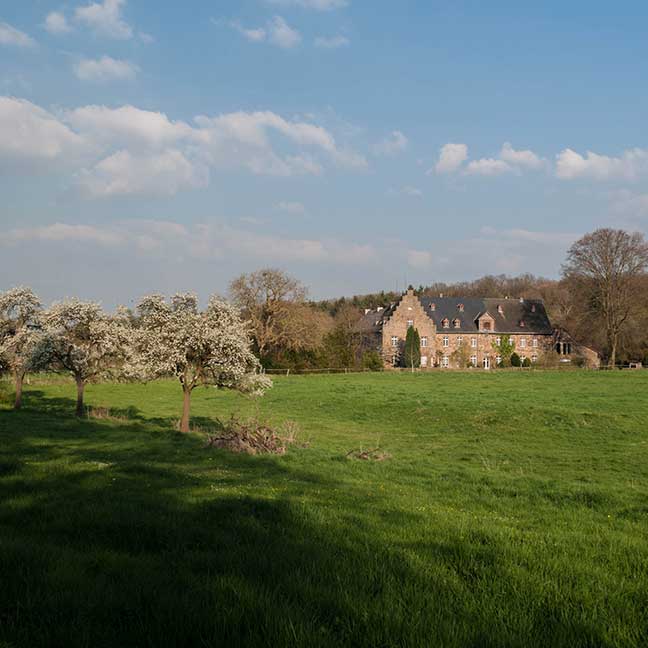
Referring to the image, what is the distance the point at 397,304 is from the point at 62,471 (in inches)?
3355

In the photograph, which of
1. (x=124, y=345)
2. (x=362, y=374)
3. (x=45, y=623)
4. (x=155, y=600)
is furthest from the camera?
(x=362, y=374)

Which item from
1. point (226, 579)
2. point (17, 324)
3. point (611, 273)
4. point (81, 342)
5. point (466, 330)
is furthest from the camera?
point (466, 330)

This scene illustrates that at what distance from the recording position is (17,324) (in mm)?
35125

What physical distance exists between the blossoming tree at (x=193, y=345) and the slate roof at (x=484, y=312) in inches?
2795

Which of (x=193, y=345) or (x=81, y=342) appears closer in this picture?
→ (x=193, y=345)

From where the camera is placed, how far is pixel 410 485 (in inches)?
523

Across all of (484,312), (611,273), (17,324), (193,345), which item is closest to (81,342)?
(17,324)

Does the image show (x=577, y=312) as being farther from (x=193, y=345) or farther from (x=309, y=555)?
(x=309, y=555)

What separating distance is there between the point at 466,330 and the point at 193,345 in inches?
3042

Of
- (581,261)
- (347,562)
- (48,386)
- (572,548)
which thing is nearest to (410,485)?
(572,548)

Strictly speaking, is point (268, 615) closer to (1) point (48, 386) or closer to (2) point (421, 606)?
(2) point (421, 606)

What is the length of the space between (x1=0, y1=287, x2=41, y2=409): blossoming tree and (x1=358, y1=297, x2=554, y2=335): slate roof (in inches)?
2574

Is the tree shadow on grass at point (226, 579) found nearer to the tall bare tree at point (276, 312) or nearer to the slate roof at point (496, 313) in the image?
the tall bare tree at point (276, 312)

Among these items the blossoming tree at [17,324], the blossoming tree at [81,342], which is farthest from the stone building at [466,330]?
the blossoming tree at [81,342]
